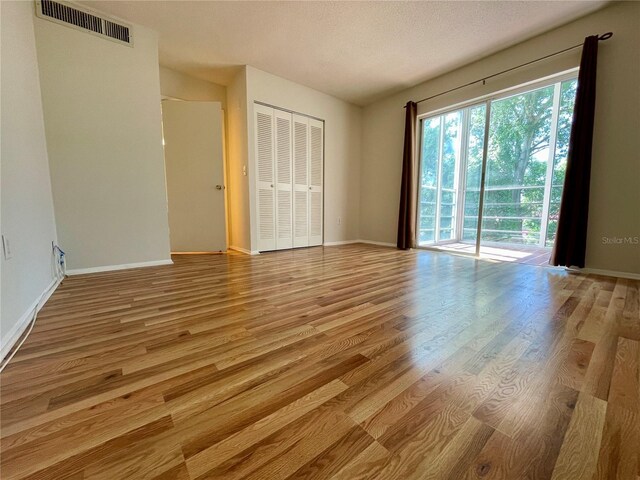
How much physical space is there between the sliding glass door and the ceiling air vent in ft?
13.2

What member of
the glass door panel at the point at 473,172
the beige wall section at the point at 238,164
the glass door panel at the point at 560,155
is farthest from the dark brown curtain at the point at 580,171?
the beige wall section at the point at 238,164

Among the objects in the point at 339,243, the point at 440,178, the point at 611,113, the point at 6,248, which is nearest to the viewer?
the point at 6,248

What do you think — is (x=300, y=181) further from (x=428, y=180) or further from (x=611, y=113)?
(x=611, y=113)

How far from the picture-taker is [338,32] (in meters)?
2.82

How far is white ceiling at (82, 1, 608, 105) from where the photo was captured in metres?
2.44

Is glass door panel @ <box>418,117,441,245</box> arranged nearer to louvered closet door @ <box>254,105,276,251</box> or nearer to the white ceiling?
Answer: the white ceiling

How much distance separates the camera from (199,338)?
51.1 inches

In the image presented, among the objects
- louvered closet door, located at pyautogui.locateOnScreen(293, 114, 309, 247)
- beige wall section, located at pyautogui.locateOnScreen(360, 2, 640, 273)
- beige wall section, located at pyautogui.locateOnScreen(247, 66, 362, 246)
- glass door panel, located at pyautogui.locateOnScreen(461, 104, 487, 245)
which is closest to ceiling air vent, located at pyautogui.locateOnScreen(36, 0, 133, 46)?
beige wall section, located at pyautogui.locateOnScreen(247, 66, 362, 246)

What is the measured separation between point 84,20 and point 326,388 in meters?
3.81

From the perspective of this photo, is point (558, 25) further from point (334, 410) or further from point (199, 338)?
point (199, 338)

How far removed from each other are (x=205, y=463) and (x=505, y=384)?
1033mm

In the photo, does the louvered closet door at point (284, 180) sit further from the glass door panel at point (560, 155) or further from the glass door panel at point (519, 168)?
the glass door panel at point (560, 155)

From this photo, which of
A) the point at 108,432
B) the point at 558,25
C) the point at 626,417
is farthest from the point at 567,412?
the point at 558,25

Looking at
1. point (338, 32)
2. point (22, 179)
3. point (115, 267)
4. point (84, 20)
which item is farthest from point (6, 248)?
point (338, 32)
